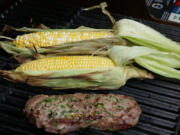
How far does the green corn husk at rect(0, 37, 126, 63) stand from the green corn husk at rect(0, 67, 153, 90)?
0.30 m

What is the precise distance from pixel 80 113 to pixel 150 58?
103 centimetres

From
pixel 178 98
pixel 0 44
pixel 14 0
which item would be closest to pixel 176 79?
pixel 178 98

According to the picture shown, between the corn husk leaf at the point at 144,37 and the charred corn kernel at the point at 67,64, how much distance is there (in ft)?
1.36

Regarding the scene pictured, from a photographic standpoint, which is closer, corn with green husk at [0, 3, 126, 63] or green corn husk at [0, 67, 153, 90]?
green corn husk at [0, 67, 153, 90]

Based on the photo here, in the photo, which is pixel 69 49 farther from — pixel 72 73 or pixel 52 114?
pixel 52 114

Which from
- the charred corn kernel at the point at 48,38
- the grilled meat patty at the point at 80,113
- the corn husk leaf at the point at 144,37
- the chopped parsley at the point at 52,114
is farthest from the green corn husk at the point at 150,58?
the chopped parsley at the point at 52,114

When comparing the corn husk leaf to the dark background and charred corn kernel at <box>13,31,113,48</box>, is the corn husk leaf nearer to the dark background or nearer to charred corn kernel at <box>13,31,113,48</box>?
charred corn kernel at <box>13,31,113,48</box>

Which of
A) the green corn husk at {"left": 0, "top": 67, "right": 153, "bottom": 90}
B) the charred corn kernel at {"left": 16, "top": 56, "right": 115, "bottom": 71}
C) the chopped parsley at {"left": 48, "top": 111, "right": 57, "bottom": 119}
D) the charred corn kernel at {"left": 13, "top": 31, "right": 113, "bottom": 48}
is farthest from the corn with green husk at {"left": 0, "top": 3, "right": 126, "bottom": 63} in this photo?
the chopped parsley at {"left": 48, "top": 111, "right": 57, "bottom": 119}

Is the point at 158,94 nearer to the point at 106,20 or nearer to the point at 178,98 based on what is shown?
the point at 178,98

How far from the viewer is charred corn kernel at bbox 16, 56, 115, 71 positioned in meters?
2.49

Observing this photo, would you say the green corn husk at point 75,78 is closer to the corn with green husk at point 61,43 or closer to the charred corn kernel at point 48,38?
the corn with green husk at point 61,43

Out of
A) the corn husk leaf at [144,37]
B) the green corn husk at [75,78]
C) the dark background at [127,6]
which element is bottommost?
the green corn husk at [75,78]

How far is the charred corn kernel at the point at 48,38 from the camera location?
277cm

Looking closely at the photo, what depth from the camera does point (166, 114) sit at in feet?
7.92
